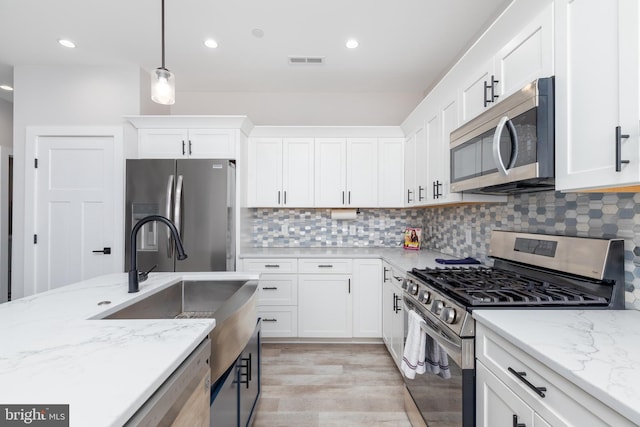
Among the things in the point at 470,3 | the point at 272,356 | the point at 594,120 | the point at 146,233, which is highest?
the point at 470,3

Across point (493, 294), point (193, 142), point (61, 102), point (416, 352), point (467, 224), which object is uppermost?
point (61, 102)

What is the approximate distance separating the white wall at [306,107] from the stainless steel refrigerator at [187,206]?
43.5 inches

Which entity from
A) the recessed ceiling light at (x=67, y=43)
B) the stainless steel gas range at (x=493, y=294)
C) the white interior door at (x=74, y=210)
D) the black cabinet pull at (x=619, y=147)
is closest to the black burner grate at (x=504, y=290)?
the stainless steel gas range at (x=493, y=294)

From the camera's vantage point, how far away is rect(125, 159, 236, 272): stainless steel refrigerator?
9.57ft

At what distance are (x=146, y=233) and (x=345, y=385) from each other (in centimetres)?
227

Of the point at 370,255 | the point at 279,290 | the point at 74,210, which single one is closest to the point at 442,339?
the point at 370,255

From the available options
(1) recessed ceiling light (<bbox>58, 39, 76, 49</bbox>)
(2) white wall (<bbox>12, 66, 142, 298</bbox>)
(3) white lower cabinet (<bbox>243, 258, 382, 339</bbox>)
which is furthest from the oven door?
(1) recessed ceiling light (<bbox>58, 39, 76, 49</bbox>)

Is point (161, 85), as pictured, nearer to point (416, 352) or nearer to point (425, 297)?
point (425, 297)

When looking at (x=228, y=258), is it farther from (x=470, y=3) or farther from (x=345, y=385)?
(x=470, y=3)

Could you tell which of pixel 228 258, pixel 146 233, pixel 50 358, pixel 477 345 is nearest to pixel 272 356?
pixel 228 258

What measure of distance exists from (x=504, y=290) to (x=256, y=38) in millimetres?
2589

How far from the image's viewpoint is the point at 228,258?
9.83ft

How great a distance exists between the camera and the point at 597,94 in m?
1.07
